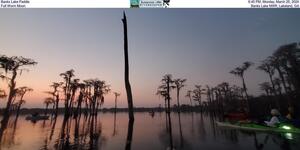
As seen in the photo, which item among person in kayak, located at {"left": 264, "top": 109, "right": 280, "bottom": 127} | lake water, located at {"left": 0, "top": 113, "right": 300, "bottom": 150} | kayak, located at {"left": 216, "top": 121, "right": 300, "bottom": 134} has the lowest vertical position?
lake water, located at {"left": 0, "top": 113, "right": 300, "bottom": 150}

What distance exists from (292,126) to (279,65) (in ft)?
62.2

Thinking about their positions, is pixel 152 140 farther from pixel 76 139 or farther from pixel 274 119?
pixel 274 119

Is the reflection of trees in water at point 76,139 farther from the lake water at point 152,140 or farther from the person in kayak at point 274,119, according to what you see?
the person in kayak at point 274,119

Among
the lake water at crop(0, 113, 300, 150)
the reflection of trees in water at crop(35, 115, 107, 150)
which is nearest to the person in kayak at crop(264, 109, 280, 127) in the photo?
the lake water at crop(0, 113, 300, 150)

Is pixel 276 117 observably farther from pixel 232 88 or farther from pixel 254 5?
pixel 232 88

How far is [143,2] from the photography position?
7.72 metres

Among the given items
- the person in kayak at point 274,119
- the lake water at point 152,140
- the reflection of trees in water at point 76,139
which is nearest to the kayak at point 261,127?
the person in kayak at point 274,119

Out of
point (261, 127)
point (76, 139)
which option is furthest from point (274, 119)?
point (76, 139)

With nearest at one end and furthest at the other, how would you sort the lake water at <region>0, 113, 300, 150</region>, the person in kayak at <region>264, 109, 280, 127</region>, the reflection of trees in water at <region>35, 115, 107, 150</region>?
the lake water at <region>0, 113, 300, 150</region> → the reflection of trees in water at <region>35, 115, 107, 150</region> → the person in kayak at <region>264, 109, 280, 127</region>

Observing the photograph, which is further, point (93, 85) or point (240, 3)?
point (93, 85)

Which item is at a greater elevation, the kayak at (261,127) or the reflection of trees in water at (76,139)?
the kayak at (261,127)

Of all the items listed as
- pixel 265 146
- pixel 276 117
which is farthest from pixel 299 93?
pixel 265 146

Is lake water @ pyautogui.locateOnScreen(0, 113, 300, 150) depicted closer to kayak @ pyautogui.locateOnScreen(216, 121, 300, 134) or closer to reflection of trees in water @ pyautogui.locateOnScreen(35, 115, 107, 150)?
reflection of trees in water @ pyautogui.locateOnScreen(35, 115, 107, 150)

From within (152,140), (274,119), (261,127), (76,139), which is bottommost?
(152,140)
